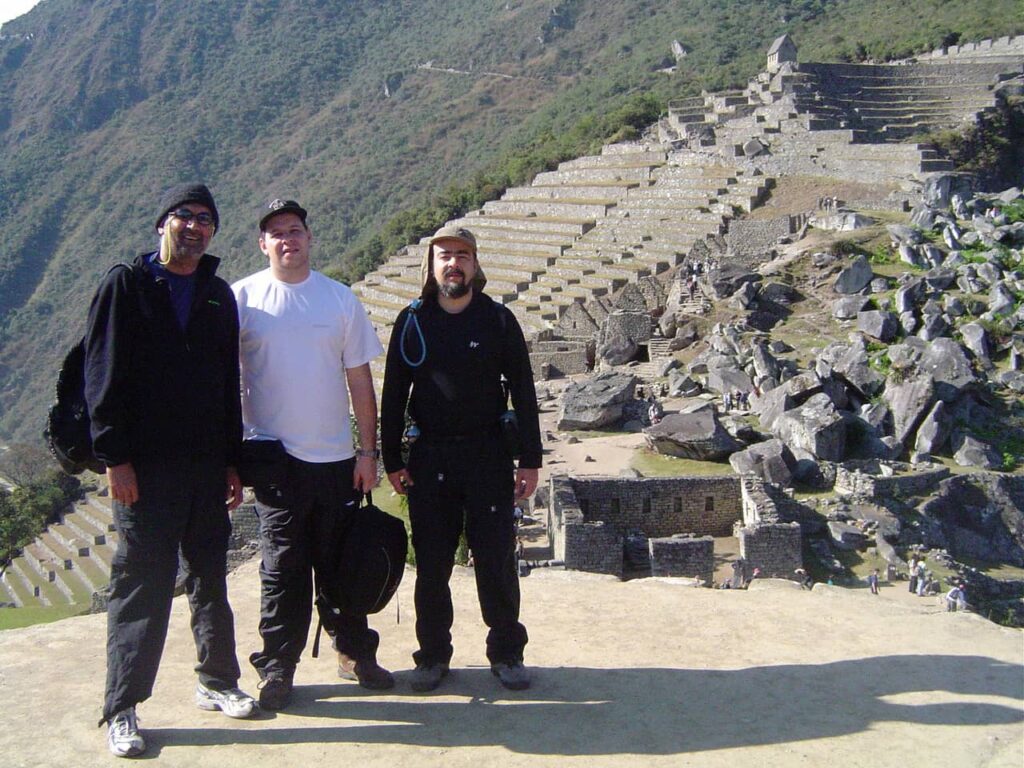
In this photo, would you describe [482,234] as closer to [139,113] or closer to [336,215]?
[336,215]

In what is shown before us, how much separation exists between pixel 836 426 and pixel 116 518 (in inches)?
482

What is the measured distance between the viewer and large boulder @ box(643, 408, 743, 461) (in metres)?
14.7

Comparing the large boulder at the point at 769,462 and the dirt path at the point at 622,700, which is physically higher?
the dirt path at the point at 622,700

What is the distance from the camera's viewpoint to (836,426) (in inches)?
574

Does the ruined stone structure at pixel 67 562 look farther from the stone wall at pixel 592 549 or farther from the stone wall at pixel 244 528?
the stone wall at pixel 592 549

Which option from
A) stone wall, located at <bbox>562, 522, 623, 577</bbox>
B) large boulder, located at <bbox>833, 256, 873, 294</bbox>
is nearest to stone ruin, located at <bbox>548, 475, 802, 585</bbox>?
stone wall, located at <bbox>562, 522, 623, 577</bbox>

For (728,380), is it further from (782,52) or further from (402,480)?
(782,52)

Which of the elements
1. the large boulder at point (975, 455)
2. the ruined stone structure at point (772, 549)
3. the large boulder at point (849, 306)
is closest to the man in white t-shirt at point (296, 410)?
the ruined stone structure at point (772, 549)

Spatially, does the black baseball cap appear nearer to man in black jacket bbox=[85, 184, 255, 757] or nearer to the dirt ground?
man in black jacket bbox=[85, 184, 255, 757]

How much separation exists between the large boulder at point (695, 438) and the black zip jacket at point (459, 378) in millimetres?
10502

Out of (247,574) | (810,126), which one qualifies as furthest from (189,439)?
(810,126)

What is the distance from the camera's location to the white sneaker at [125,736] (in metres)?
3.76

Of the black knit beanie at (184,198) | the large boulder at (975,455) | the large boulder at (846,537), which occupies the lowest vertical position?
the large boulder at (846,537)

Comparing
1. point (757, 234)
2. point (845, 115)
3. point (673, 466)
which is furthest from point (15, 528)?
point (845, 115)
